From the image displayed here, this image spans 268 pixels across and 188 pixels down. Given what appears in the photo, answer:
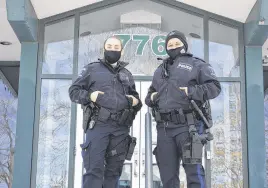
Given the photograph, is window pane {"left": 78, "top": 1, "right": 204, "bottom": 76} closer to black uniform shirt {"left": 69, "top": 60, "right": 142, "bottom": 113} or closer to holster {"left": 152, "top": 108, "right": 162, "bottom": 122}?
black uniform shirt {"left": 69, "top": 60, "right": 142, "bottom": 113}

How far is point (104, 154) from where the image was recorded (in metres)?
3.33

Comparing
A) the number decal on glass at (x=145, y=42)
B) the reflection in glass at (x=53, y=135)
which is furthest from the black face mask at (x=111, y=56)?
the number decal on glass at (x=145, y=42)

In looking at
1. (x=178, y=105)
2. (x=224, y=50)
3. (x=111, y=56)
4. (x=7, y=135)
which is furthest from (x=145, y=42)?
(x=7, y=135)

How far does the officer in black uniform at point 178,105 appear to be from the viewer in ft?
10.3

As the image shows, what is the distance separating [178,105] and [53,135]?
292 cm

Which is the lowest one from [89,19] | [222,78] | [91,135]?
[91,135]

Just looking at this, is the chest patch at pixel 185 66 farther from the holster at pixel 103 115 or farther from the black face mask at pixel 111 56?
the holster at pixel 103 115

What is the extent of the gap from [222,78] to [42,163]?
9.36ft

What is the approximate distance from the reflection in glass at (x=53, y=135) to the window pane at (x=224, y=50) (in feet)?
7.23

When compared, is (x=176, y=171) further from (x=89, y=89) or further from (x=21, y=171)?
(x=21, y=171)

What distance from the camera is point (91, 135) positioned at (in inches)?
133

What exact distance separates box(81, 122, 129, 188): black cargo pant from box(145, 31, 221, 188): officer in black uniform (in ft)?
1.08

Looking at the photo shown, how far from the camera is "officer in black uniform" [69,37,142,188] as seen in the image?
10.8ft

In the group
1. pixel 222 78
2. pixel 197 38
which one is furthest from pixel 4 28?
→ pixel 222 78
